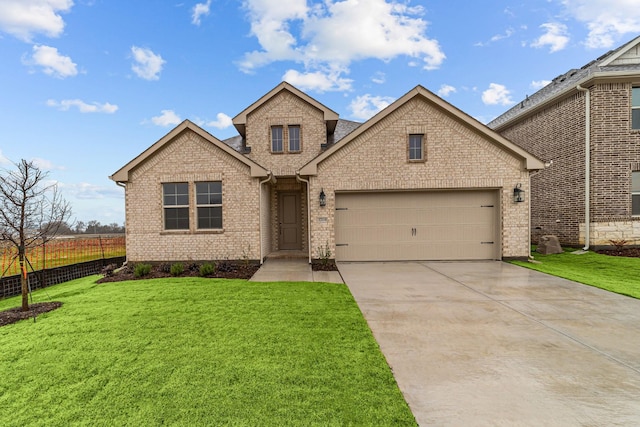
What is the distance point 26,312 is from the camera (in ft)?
17.8

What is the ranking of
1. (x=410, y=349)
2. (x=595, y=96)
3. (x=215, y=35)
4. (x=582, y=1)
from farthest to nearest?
1. (x=215, y=35)
2. (x=595, y=96)
3. (x=582, y=1)
4. (x=410, y=349)

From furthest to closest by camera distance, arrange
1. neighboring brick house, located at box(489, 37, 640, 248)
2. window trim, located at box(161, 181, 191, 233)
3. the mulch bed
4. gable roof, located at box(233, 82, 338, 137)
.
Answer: gable roof, located at box(233, 82, 338, 137)
neighboring brick house, located at box(489, 37, 640, 248)
window trim, located at box(161, 181, 191, 233)
the mulch bed

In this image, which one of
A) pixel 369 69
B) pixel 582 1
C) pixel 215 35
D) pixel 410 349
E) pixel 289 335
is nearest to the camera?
pixel 410 349

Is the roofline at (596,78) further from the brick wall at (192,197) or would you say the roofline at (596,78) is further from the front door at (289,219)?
the brick wall at (192,197)

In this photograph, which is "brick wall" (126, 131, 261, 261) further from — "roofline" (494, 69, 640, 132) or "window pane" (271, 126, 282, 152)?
"roofline" (494, 69, 640, 132)

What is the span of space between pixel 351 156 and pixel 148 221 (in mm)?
7378

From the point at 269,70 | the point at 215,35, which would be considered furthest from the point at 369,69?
the point at 215,35

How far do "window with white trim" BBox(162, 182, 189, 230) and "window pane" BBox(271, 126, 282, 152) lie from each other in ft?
13.5

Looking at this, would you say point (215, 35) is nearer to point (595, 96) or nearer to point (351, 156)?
point (351, 156)

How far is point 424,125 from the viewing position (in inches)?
384

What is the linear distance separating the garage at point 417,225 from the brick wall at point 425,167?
0.39 meters

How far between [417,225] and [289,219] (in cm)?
526

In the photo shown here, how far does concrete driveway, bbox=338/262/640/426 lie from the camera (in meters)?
2.53

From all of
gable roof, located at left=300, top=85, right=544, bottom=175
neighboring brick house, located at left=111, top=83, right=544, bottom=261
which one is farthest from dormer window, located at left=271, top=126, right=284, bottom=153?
gable roof, located at left=300, top=85, right=544, bottom=175
